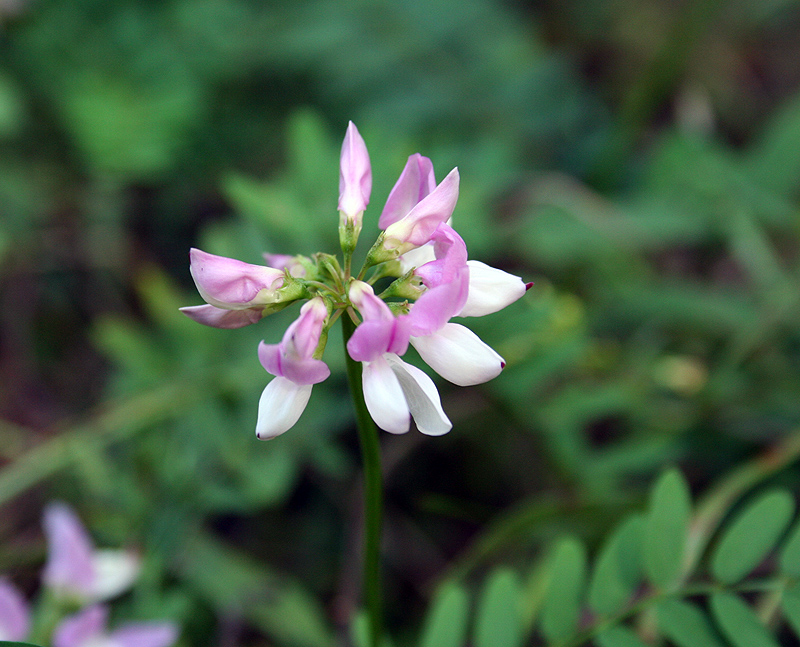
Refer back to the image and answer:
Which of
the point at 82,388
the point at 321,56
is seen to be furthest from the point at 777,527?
the point at 321,56

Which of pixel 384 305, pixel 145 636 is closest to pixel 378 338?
pixel 384 305

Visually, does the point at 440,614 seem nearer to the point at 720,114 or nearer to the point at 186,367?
the point at 186,367

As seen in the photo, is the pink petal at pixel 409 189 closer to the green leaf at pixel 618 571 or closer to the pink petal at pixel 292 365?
the pink petal at pixel 292 365

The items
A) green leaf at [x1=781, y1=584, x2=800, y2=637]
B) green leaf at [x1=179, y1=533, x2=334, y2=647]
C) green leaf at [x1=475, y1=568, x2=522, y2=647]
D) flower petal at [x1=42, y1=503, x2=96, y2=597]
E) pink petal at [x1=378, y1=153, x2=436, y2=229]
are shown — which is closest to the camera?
pink petal at [x1=378, y1=153, x2=436, y2=229]

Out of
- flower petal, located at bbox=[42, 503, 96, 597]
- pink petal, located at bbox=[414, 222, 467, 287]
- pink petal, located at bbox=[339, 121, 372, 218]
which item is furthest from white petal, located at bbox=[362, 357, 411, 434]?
flower petal, located at bbox=[42, 503, 96, 597]

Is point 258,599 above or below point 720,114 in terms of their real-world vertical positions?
below

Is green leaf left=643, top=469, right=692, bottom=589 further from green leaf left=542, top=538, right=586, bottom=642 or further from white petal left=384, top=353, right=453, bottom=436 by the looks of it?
white petal left=384, top=353, right=453, bottom=436
